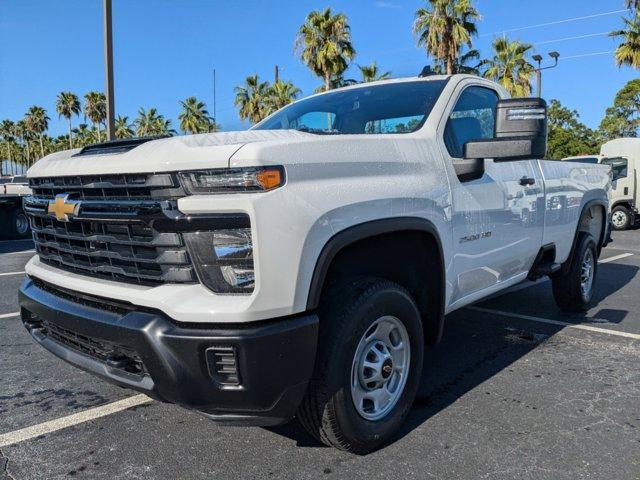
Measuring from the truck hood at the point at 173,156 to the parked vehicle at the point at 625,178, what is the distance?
1450 cm

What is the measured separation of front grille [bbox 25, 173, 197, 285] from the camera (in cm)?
226

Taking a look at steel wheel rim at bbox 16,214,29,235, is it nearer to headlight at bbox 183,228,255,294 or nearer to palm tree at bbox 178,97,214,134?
headlight at bbox 183,228,255,294

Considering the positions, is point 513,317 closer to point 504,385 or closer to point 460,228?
point 504,385

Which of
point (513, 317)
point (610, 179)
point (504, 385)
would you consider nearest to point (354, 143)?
point (504, 385)

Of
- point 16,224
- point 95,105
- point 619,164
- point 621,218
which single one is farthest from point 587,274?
point 95,105

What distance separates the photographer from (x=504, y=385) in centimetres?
367

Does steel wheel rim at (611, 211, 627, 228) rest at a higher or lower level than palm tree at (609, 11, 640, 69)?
lower

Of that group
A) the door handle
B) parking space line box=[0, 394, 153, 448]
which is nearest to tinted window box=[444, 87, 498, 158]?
the door handle

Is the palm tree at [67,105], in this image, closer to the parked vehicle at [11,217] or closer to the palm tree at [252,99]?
the palm tree at [252,99]

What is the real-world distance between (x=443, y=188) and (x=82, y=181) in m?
1.89

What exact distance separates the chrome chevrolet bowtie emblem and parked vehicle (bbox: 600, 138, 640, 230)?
14.8m

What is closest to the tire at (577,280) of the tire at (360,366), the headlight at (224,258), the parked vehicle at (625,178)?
the tire at (360,366)

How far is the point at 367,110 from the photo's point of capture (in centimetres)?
370

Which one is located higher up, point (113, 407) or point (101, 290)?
point (101, 290)
